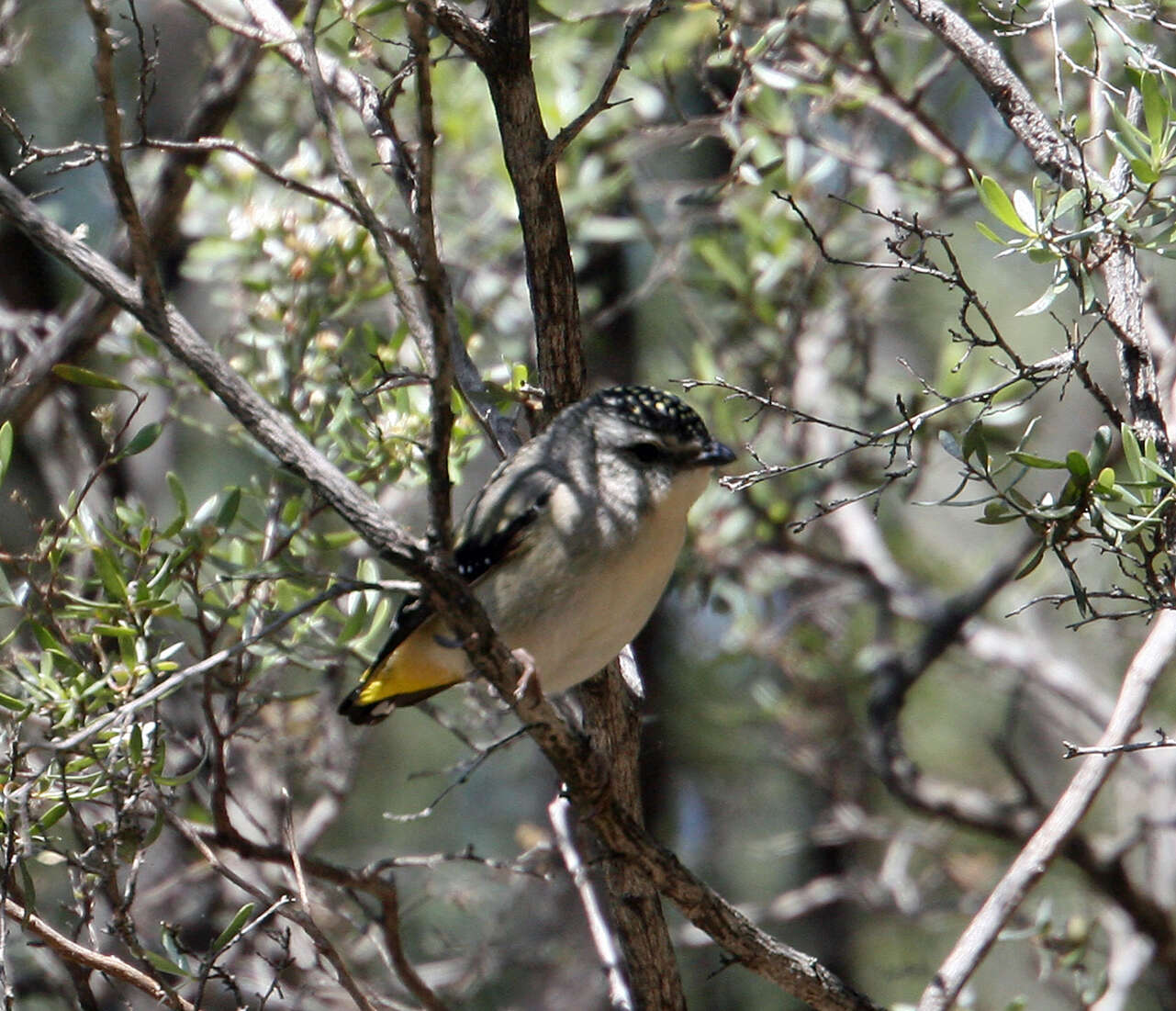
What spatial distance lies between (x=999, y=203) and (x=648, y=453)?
146 centimetres

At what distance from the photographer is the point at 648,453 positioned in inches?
150

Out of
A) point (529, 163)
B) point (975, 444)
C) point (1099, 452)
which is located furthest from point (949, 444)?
point (529, 163)

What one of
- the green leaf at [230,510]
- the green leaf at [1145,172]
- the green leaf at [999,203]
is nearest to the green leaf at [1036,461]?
the green leaf at [999,203]

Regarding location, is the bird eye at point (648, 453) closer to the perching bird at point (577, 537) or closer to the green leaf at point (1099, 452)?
the perching bird at point (577, 537)

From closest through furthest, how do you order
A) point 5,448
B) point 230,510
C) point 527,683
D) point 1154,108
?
point 1154,108 < point 527,683 < point 5,448 < point 230,510

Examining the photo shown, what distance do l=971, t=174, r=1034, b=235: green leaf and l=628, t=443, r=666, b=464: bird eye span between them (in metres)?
1.40

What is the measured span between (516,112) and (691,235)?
3.80 m

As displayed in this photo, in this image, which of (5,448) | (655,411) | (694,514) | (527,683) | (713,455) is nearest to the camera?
(527,683)

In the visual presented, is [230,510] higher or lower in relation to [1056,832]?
higher

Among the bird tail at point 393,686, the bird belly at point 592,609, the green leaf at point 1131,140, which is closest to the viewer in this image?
the green leaf at point 1131,140

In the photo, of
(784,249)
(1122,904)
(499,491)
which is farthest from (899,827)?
(499,491)

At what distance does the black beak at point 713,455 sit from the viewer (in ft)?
12.2

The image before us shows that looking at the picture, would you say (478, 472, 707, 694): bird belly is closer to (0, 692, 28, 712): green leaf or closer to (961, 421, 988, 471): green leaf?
(961, 421, 988, 471): green leaf

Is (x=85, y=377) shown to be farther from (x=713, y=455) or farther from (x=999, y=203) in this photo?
(x=999, y=203)
